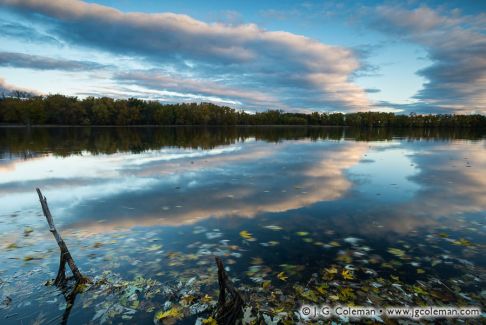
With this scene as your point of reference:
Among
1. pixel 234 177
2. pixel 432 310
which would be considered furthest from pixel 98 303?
pixel 234 177

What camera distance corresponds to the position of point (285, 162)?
96.1 ft

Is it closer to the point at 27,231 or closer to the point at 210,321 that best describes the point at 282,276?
the point at 210,321

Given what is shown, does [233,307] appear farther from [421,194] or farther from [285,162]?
[285,162]

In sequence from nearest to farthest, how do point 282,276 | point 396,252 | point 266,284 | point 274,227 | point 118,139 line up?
point 266,284
point 282,276
point 396,252
point 274,227
point 118,139

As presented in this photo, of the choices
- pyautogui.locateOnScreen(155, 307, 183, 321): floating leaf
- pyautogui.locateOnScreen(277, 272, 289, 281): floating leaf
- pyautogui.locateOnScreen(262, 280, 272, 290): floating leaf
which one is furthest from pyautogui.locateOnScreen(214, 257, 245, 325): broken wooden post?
pyautogui.locateOnScreen(277, 272, 289, 281): floating leaf

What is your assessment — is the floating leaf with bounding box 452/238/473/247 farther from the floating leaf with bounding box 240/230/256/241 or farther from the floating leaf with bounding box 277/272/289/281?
the floating leaf with bounding box 240/230/256/241

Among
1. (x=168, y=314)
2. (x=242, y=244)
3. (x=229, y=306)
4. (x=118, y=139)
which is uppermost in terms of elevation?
(x=118, y=139)

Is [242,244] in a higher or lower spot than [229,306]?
lower

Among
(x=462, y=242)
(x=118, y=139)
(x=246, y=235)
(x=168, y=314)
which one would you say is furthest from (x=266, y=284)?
(x=118, y=139)

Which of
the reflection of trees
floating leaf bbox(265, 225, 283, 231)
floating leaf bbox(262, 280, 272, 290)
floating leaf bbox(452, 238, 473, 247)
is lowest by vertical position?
floating leaf bbox(262, 280, 272, 290)

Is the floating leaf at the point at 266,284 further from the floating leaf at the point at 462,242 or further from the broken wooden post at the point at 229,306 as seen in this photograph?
the floating leaf at the point at 462,242

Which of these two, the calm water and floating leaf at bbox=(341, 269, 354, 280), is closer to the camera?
the calm water

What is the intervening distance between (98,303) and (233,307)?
3.32 m

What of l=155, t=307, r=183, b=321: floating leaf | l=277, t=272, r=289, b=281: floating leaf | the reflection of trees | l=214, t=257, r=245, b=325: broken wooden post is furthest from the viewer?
the reflection of trees
